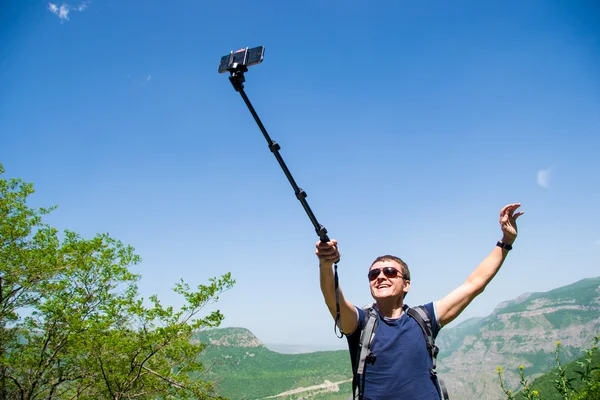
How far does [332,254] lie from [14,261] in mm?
19040

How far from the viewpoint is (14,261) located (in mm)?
15805

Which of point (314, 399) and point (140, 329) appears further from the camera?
point (314, 399)

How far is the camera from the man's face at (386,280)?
3.37m

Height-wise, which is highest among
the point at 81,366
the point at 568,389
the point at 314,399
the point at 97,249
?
the point at 97,249

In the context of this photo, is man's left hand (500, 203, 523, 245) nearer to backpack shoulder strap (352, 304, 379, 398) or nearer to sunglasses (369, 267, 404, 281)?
sunglasses (369, 267, 404, 281)

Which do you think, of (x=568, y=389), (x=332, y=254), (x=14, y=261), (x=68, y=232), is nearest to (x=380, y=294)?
(x=332, y=254)

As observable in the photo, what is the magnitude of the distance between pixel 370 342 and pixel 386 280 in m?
0.65

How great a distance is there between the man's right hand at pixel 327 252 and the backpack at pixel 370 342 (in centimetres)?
83

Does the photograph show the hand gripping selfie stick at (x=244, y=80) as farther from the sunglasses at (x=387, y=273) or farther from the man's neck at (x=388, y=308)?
the man's neck at (x=388, y=308)

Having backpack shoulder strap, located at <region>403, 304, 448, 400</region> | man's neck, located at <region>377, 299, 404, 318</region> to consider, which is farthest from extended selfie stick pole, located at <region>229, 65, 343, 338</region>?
backpack shoulder strap, located at <region>403, 304, 448, 400</region>

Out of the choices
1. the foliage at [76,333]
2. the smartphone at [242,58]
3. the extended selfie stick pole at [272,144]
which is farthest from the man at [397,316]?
the foliage at [76,333]

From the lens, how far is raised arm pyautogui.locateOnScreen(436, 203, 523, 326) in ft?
11.3

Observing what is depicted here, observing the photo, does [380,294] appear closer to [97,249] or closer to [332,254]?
[332,254]

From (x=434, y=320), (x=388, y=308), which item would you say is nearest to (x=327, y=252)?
(x=388, y=308)
